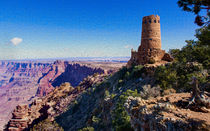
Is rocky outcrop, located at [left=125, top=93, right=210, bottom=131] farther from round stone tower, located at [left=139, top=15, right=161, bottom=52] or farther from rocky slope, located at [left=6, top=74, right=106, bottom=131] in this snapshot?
rocky slope, located at [left=6, top=74, right=106, bottom=131]

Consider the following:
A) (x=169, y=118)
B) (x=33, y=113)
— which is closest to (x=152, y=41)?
(x=169, y=118)

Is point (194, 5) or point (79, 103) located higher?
point (194, 5)

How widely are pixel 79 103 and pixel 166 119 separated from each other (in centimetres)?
3818

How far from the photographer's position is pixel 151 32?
31.9 meters

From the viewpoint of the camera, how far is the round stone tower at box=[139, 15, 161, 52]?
31781 mm

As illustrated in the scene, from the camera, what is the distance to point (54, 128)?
1080 inches

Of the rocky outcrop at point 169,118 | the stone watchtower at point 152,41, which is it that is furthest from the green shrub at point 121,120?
the stone watchtower at point 152,41

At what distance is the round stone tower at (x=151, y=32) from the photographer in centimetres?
3178

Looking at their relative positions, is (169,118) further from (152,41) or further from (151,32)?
(151,32)

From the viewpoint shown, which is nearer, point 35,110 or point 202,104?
point 202,104

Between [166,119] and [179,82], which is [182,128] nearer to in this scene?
[166,119]

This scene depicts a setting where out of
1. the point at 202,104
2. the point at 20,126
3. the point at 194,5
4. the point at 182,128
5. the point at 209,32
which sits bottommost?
the point at 20,126

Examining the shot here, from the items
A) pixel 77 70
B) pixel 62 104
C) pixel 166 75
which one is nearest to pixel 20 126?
pixel 62 104

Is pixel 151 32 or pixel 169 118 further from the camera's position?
pixel 151 32
